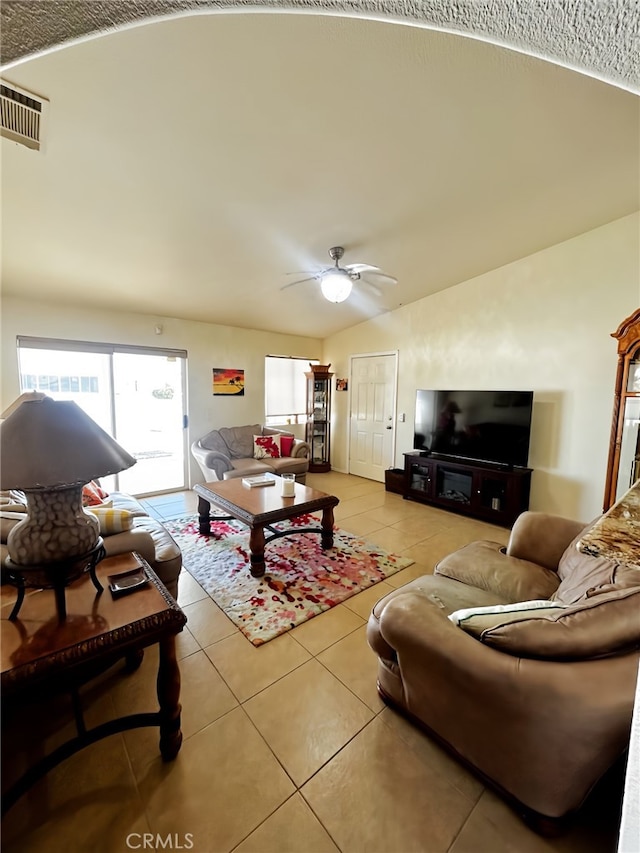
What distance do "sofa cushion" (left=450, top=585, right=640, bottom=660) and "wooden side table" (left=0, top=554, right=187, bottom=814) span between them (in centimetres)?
114

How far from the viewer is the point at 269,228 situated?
275 cm

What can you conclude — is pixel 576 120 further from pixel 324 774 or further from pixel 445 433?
pixel 324 774

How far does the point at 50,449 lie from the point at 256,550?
177cm

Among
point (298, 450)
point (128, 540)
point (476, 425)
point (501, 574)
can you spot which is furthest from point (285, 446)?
point (501, 574)

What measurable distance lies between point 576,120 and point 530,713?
2.88 meters

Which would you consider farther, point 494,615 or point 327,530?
point 327,530

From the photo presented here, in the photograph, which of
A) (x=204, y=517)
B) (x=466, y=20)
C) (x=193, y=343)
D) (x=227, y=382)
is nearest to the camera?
(x=466, y=20)

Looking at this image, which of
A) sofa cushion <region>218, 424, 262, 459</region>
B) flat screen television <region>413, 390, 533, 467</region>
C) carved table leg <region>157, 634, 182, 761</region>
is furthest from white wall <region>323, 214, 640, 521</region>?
carved table leg <region>157, 634, 182, 761</region>

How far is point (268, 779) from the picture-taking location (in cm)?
127

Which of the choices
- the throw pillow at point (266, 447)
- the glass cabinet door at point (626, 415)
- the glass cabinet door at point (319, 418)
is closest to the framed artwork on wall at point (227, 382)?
the throw pillow at point (266, 447)

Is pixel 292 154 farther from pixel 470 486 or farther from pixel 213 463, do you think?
pixel 470 486

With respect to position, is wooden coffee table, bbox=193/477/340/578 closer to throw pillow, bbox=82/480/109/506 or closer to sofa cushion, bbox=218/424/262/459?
throw pillow, bbox=82/480/109/506

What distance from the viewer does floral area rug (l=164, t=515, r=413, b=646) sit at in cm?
218

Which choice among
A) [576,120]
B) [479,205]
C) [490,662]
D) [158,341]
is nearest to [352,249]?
[479,205]
